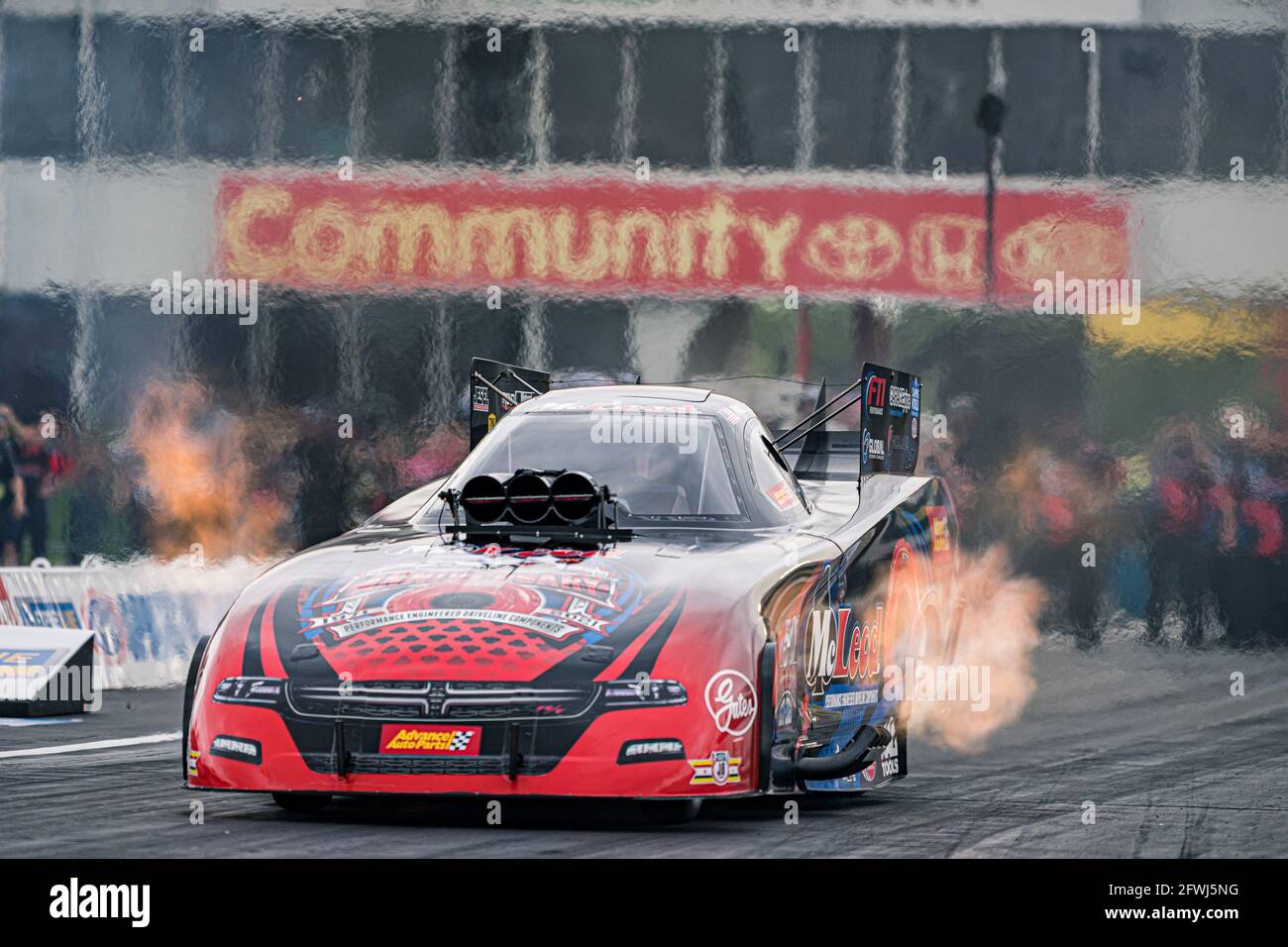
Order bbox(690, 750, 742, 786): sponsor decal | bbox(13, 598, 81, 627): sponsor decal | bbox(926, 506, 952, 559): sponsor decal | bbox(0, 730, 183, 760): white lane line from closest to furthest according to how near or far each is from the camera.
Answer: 1. bbox(690, 750, 742, 786): sponsor decal
2. bbox(926, 506, 952, 559): sponsor decal
3. bbox(0, 730, 183, 760): white lane line
4. bbox(13, 598, 81, 627): sponsor decal

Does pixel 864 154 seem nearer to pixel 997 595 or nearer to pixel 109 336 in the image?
pixel 997 595

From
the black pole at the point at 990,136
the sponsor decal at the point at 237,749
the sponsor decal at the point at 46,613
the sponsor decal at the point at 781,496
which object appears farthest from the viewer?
the black pole at the point at 990,136

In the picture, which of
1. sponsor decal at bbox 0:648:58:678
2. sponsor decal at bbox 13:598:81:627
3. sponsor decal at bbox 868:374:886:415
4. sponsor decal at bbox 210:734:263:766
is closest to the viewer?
sponsor decal at bbox 210:734:263:766

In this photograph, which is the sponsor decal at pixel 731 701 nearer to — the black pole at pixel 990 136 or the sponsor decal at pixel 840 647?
the sponsor decal at pixel 840 647

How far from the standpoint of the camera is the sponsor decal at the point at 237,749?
7.07 metres

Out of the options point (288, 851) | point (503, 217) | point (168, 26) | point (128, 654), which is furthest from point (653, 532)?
point (168, 26)

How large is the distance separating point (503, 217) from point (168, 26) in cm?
335

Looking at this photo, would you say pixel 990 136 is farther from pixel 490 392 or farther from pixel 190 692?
pixel 190 692

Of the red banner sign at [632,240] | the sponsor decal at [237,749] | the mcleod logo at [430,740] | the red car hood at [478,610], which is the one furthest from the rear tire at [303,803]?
the red banner sign at [632,240]

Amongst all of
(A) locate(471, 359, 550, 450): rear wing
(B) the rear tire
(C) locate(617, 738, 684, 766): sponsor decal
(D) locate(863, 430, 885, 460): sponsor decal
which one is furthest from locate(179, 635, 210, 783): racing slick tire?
(D) locate(863, 430, 885, 460): sponsor decal

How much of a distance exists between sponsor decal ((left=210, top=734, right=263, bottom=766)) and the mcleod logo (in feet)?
1.55

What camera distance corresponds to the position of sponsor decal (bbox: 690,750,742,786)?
273 inches

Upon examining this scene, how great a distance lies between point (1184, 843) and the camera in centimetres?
725

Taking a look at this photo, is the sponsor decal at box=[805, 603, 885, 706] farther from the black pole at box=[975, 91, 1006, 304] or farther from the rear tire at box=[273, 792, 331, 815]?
the black pole at box=[975, 91, 1006, 304]
